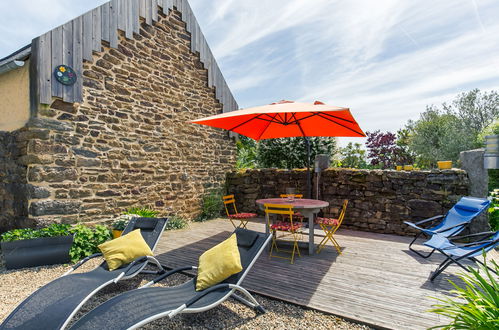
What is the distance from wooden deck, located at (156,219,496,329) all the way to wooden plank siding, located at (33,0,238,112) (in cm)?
330

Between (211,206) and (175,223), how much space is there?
4.57 feet

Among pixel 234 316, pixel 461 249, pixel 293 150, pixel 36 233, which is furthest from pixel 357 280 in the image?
pixel 293 150

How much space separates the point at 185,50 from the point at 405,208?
648 cm

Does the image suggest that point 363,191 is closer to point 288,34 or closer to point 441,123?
point 288,34

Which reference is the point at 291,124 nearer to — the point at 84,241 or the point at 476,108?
the point at 84,241

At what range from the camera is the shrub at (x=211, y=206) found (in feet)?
25.2

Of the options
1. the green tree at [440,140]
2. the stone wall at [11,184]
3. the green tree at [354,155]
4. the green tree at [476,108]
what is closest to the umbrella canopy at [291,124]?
the stone wall at [11,184]

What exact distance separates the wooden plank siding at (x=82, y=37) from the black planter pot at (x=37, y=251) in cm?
227

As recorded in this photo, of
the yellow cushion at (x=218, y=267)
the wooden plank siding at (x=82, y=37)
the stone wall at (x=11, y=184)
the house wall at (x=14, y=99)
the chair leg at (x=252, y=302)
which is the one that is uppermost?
the wooden plank siding at (x=82, y=37)

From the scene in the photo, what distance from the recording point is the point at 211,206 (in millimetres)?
7781

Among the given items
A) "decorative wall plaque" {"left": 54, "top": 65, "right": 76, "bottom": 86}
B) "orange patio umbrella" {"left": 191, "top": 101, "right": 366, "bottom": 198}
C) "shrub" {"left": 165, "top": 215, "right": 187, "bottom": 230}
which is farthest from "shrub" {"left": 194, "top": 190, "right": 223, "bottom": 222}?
"decorative wall plaque" {"left": 54, "top": 65, "right": 76, "bottom": 86}

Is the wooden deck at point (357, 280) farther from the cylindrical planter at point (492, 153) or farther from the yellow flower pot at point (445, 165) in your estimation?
the cylindrical planter at point (492, 153)

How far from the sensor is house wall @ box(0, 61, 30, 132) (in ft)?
15.6

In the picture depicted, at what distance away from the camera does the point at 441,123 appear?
16219 mm
